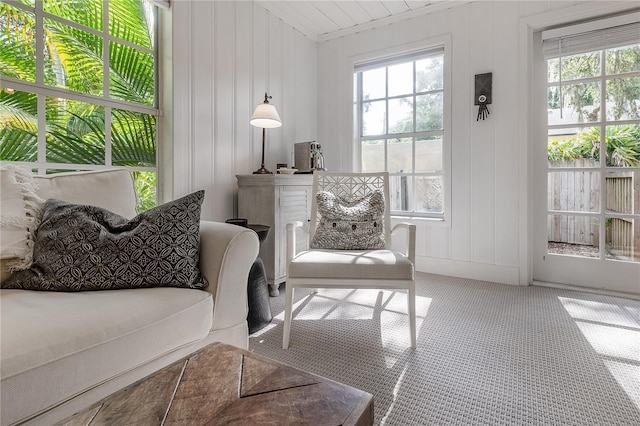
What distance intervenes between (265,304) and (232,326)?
2.04 ft

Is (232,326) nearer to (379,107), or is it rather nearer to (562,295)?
(562,295)

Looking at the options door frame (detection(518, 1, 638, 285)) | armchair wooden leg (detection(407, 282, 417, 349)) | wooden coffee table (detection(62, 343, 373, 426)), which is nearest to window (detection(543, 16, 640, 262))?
door frame (detection(518, 1, 638, 285))

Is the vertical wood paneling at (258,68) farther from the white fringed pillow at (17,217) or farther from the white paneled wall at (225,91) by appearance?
the white fringed pillow at (17,217)

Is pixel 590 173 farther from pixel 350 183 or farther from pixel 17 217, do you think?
pixel 17 217

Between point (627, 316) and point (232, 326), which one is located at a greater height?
point (232, 326)

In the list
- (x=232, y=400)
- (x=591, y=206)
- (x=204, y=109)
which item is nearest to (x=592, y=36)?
(x=591, y=206)

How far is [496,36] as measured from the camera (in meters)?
2.79

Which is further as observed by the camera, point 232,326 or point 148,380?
point 232,326

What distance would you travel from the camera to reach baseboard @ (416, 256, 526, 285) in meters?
2.77

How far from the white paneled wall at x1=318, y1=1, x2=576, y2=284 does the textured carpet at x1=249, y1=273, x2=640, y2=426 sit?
0.49 m

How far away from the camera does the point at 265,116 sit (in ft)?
8.24

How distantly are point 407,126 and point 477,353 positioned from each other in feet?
7.62

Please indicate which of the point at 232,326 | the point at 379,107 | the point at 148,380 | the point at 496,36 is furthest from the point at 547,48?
the point at 148,380

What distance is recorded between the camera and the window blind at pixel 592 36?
Result: 7.93ft
